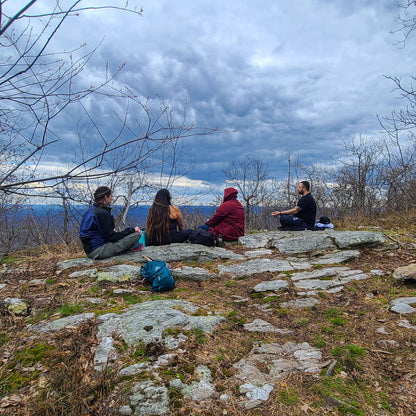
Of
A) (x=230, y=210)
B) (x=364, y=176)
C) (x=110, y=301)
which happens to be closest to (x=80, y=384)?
(x=110, y=301)

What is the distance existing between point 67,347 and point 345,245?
18.0ft

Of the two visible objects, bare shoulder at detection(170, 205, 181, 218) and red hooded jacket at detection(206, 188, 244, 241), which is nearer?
bare shoulder at detection(170, 205, 181, 218)

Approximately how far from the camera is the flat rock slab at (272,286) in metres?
4.25

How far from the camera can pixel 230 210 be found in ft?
23.1

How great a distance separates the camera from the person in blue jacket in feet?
17.3

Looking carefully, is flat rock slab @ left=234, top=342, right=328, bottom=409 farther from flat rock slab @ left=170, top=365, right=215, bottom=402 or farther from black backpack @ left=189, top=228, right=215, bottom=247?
black backpack @ left=189, top=228, right=215, bottom=247

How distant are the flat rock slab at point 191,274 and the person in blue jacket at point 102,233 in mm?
1437

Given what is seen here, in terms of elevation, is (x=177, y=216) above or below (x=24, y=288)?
above

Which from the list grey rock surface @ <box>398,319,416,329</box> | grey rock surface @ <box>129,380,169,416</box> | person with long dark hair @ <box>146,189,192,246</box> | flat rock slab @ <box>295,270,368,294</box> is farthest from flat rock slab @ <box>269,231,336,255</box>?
grey rock surface @ <box>129,380,169,416</box>

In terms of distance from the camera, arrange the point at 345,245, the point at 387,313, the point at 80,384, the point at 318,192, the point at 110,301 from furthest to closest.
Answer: the point at 318,192, the point at 345,245, the point at 110,301, the point at 387,313, the point at 80,384

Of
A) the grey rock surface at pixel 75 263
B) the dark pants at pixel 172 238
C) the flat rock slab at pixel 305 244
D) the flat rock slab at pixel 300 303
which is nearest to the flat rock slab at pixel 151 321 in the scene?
the flat rock slab at pixel 300 303

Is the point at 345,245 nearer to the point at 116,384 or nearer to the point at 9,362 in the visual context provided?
the point at 116,384

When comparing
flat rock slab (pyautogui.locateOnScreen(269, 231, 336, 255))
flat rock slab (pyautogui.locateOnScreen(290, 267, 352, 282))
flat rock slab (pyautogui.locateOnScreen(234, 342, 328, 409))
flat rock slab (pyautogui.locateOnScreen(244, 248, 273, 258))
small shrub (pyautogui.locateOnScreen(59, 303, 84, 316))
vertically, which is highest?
flat rock slab (pyautogui.locateOnScreen(269, 231, 336, 255))

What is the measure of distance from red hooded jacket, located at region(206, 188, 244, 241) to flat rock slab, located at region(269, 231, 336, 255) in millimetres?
1157
